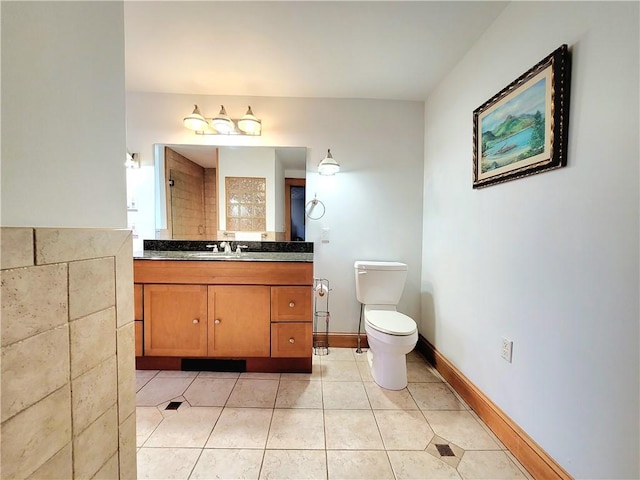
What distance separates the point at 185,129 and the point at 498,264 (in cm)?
257

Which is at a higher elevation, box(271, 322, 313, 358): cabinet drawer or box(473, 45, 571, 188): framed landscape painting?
box(473, 45, 571, 188): framed landscape painting

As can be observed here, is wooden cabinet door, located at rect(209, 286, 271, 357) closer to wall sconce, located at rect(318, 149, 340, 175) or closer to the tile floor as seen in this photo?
the tile floor

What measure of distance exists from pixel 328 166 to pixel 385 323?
132cm

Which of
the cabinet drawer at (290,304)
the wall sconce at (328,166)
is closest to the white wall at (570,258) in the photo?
the wall sconce at (328,166)

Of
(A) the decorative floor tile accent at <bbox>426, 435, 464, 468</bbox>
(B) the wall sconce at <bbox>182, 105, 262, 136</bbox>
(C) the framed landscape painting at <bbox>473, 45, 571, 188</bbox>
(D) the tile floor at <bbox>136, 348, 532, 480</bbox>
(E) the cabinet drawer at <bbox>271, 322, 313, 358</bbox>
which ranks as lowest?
(A) the decorative floor tile accent at <bbox>426, 435, 464, 468</bbox>

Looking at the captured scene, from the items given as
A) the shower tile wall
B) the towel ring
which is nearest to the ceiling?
the shower tile wall

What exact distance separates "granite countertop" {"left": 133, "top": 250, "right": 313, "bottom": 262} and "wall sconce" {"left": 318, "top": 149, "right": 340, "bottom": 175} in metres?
0.73

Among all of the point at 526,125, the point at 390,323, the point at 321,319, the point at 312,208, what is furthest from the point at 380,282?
the point at 526,125

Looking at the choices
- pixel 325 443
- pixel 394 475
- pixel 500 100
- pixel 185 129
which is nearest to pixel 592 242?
pixel 500 100

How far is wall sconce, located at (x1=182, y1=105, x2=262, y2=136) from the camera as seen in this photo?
2037mm

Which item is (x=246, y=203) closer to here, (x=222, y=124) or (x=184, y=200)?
(x=184, y=200)

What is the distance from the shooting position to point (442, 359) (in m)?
1.85

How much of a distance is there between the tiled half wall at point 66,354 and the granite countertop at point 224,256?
44.0 inches

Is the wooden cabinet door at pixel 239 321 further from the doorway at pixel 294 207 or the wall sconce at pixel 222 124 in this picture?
the wall sconce at pixel 222 124
